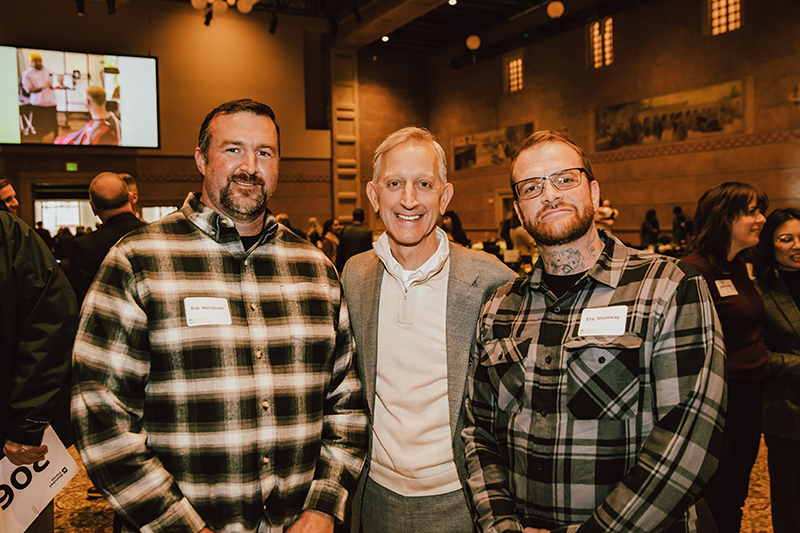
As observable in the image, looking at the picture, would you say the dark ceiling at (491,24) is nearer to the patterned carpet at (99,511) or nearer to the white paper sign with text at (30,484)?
the patterned carpet at (99,511)

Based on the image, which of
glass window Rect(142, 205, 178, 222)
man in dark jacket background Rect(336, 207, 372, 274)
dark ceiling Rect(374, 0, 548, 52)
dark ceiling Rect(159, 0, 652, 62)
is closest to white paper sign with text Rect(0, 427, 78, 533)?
man in dark jacket background Rect(336, 207, 372, 274)

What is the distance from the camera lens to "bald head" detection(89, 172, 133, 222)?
3650mm

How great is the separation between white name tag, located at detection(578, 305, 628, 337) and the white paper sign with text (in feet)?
7.10

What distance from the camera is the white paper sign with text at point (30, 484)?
6.73 feet

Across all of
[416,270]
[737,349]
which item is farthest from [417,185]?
[737,349]

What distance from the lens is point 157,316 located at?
1.46 m

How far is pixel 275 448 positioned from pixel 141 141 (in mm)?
12672

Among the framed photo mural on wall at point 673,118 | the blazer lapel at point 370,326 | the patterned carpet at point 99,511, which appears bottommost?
the patterned carpet at point 99,511

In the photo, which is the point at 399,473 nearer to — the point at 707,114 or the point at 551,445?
the point at 551,445

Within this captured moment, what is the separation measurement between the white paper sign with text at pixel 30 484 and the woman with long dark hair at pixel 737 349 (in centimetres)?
307

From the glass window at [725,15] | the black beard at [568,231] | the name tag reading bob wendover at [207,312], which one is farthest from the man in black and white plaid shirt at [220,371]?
the glass window at [725,15]

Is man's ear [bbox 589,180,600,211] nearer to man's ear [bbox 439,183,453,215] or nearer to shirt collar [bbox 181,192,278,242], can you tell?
man's ear [bbox 439,183,453,215]

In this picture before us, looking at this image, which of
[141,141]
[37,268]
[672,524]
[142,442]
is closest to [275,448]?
[142,442]

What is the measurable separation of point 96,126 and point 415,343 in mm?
12698
